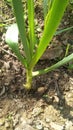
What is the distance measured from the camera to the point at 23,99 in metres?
1.38

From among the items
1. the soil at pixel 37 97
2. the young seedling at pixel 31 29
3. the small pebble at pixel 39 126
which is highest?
the young seedling at pixel 31 29

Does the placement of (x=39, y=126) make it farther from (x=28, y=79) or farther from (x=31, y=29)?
(x=31, y=29)

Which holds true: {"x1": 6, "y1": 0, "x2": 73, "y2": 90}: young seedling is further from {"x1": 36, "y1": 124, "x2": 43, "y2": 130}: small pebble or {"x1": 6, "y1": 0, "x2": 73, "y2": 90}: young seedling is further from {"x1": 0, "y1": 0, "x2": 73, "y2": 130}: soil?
{"x1": 36, "y1": 124, "x2": 43, "y2": 130}: small pebble

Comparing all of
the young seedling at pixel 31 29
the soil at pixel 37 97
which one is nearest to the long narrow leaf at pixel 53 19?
the young seedling at pixel 31 29

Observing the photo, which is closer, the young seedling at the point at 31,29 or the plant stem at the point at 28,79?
the young seedling at the point at 31,29

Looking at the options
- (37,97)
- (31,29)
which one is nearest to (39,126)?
(37,97)

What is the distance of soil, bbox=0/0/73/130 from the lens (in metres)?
1.31

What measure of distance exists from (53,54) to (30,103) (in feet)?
1.10

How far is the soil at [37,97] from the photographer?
1.31 m

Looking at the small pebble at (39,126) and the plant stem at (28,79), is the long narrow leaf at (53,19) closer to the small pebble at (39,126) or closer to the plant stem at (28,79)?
the plant stem at (28,79)

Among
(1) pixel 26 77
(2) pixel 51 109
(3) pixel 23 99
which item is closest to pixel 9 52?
(1) pixel 26 77

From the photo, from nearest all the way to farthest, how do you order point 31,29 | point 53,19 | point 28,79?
point 53,19 → point 31,29 → point 28,79

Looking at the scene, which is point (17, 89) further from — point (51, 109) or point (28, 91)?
point (51, 109)

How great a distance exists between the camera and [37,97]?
1.39 metres
